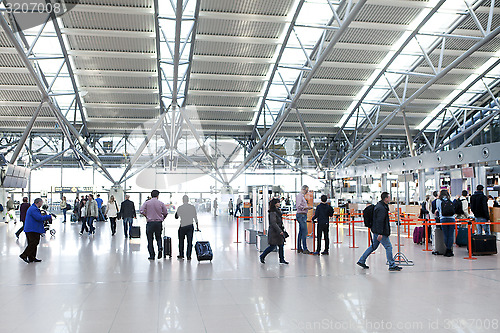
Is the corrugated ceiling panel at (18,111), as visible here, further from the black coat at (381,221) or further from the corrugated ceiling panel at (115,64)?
the black coat at (381,221)

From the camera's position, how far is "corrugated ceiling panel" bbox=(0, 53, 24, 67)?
2403cm

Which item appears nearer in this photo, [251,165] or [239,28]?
[239,28]

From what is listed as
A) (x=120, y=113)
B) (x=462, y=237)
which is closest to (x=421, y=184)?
(x=462, y=237)

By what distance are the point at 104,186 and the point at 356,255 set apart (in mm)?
30019

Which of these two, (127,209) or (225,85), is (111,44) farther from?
(127,209)

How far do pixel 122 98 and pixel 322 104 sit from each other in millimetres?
12638

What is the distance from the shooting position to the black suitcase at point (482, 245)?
12508 mm

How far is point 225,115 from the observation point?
32.4 meters

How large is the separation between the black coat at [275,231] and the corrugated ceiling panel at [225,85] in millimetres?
17951

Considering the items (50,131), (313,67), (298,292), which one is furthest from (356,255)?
(50,131)

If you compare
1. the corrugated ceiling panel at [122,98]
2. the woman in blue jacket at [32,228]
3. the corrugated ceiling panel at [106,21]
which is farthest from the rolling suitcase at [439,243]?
the corrugated ceiling panel at [122,98]

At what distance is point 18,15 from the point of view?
20266 mm

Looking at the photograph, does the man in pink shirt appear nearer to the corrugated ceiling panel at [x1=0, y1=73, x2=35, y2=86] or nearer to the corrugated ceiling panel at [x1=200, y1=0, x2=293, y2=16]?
the corrugated ceiling panel at [x1=200, y1=0, x2=293, y2=16]

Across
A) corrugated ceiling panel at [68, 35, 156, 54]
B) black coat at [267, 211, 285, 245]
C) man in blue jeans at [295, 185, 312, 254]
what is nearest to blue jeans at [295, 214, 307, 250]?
man in blue jeans at [295, 185, 312, 254]
